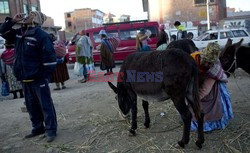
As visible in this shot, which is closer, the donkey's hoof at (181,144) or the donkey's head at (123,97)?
the donkey's hoof at (181,144)

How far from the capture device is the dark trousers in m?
3.86

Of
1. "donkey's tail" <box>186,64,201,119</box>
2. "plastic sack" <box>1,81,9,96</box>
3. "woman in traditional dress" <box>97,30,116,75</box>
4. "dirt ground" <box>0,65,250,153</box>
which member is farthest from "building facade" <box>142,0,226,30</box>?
"donkey's tail" <box>186,64,201,119</box>

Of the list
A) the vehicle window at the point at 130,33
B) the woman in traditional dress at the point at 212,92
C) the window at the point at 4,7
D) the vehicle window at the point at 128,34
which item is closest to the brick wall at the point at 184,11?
the window at the point at 4,7

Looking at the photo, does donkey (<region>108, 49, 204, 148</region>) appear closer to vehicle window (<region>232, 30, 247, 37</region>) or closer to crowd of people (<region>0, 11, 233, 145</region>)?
crowd of people (<region>0, 11, 233, 145</region>)

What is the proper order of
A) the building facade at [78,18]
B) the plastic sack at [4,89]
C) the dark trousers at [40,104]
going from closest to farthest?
the dark trousers at [40,104], the plastic sack at [4,89], the building facade at [78,18]

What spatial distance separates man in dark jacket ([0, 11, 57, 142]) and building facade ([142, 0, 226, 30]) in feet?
100

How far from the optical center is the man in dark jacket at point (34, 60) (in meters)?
3.72

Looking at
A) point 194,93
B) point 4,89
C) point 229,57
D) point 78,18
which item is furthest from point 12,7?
point 78,18

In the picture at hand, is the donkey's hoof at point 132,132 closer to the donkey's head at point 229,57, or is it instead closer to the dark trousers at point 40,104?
the dark trousers at point 40,104

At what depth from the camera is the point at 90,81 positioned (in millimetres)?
9695

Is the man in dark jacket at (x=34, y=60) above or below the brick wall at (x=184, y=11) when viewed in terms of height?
below

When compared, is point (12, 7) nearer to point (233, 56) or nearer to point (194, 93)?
point (233, 56)

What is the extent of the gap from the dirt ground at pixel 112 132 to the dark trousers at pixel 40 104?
258 millimetres

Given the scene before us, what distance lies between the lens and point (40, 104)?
395 centimetres
